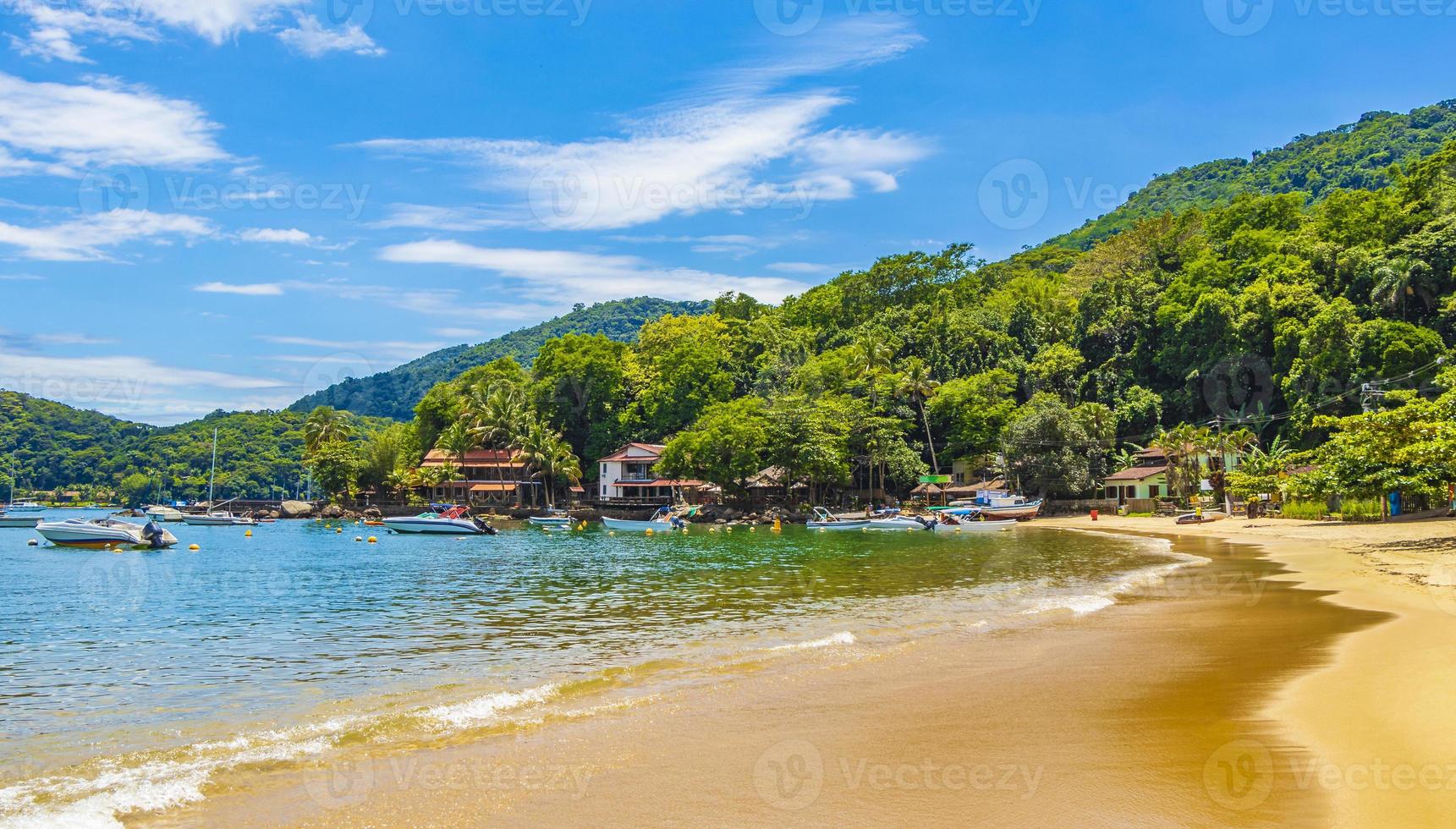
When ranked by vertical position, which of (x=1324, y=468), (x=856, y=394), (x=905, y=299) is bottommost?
(x=1324, y=468)

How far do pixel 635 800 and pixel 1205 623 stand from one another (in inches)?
543

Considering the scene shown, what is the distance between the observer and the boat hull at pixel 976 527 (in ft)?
188

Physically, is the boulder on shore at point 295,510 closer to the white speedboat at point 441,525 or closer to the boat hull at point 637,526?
the white speedboat at point 441,525

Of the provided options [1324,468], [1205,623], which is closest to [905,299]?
[1324,468]

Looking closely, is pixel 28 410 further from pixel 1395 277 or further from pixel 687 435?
pixel 1395 277

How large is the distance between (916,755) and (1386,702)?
5.91 meters

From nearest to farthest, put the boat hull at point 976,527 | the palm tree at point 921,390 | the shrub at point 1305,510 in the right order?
the shrub at point 1305,510 < the boat hull at point 976,527 < the palm tree at point 921,390

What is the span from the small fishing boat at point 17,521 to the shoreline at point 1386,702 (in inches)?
3670

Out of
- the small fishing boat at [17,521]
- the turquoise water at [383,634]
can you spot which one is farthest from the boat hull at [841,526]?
the small fishing boat at [17,521]

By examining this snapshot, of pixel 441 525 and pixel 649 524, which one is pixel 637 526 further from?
pixel 441 525

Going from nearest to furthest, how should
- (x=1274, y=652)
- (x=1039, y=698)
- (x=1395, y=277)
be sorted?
(x=1039, y=698) < (x=1274, y=652) < (x=1395, y=277)

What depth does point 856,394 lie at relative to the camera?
8219cm

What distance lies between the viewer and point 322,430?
94500mm

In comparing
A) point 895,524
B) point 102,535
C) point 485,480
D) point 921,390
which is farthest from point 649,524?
point 485,480
